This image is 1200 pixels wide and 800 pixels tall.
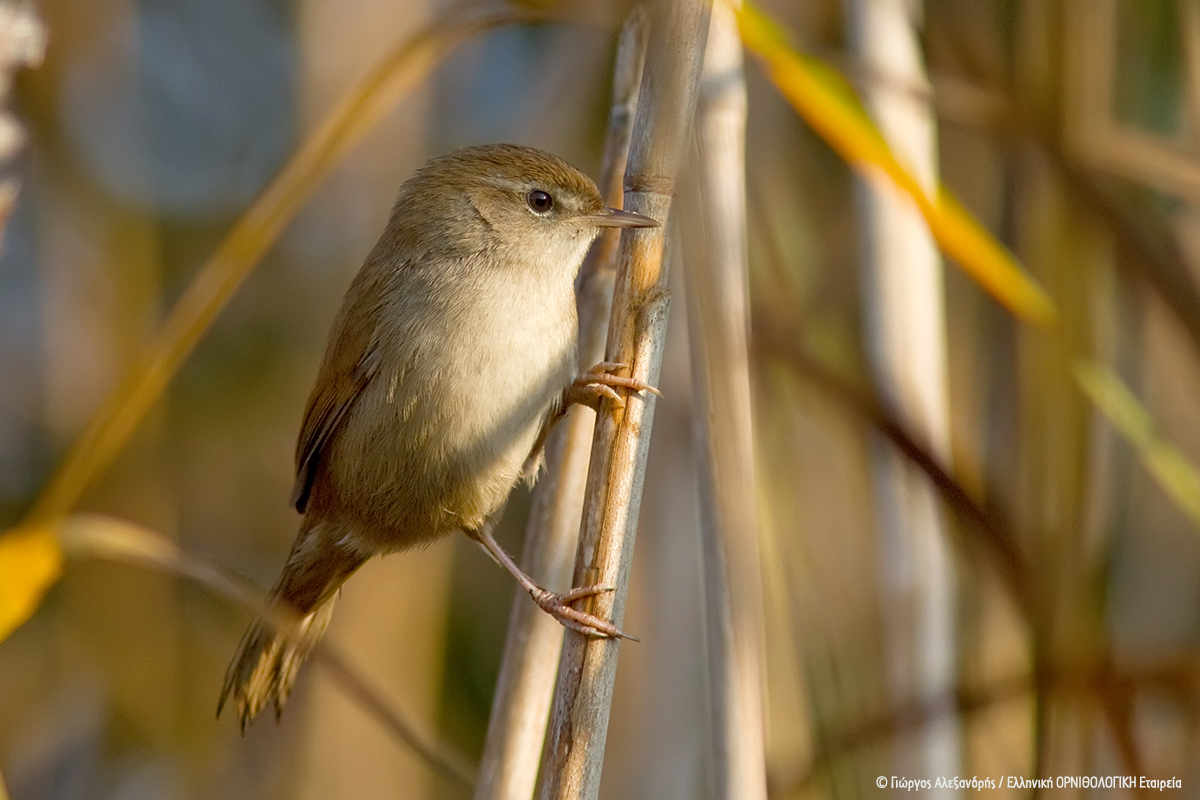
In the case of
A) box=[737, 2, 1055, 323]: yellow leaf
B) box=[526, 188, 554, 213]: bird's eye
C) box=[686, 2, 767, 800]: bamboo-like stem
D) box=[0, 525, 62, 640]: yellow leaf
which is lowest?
box=[0, 525, 62, 640]: yellow leaf

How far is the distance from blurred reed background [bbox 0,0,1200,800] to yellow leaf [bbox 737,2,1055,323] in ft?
0.34

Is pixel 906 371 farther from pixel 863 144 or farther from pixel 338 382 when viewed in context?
pixel 338 382

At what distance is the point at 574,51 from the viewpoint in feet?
9.46

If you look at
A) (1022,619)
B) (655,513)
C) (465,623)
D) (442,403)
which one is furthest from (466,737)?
(1022,619)

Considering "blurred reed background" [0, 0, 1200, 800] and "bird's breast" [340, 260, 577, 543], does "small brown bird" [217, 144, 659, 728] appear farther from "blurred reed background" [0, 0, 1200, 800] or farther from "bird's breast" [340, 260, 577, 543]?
"blurred reed background" [0, 0, 1200, 800]

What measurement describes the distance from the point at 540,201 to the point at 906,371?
2.89 ft

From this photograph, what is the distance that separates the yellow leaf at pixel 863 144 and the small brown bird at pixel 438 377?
1.32 feet

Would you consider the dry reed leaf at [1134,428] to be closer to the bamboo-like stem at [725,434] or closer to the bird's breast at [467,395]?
the bamboo-like stem at [725,434]

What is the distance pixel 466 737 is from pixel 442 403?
1.36 metres

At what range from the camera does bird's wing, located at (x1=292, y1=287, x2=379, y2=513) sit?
2.48m

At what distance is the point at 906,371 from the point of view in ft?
7.46

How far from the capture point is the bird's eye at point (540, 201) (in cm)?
246

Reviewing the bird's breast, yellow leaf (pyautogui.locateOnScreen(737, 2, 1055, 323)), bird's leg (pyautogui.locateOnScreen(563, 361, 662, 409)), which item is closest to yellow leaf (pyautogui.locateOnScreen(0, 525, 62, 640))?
the bird's breast

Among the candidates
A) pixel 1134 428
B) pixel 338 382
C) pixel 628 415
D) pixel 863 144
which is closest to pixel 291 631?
pixel 338 382
